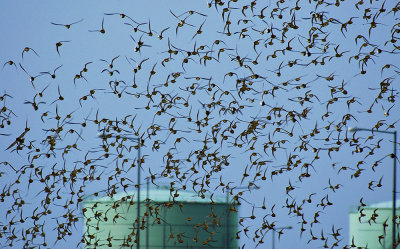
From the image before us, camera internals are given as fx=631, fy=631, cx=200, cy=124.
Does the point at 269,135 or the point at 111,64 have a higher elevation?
the point at 111,64

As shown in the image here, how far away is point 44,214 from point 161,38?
2.88 metres

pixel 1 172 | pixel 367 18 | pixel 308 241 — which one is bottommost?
pixel 308 241

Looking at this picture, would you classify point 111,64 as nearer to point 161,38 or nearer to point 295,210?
point 161,38

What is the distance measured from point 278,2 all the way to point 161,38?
4.87 feet

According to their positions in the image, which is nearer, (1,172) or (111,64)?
(111,64)

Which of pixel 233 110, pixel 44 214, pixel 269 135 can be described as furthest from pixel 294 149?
pixel 44 214

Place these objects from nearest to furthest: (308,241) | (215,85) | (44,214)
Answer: (308,241) < (215,85) < (44,214)

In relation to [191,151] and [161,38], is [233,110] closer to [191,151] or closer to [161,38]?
[191,151]

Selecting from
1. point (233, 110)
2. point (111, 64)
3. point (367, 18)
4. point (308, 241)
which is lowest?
point (308, 241)

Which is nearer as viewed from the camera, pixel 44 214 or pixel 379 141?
pixel 379 141

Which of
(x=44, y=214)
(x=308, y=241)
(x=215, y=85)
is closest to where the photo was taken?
(x=308, y=241)

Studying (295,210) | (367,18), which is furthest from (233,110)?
(367,18)

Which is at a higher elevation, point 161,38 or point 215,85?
point 161,38

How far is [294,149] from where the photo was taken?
24.7 ft
